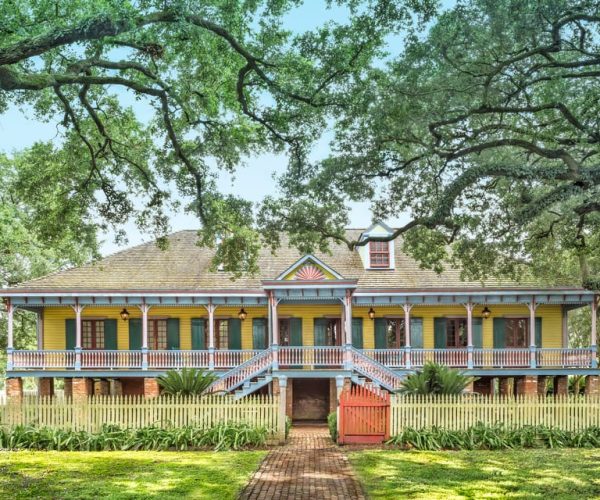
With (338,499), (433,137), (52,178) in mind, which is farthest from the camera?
(52,178)

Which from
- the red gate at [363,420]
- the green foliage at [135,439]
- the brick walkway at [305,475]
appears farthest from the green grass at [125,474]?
the red gate at [363,420]

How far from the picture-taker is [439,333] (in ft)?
106

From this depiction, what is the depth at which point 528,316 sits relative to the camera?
32.5 metres

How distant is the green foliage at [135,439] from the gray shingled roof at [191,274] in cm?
1025

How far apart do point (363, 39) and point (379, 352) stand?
1707cm

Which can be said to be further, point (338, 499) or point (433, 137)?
point (433, 137)

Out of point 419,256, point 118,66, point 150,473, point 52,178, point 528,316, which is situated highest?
point 118,66

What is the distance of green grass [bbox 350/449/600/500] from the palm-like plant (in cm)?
289

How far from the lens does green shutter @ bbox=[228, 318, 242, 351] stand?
32.3 m

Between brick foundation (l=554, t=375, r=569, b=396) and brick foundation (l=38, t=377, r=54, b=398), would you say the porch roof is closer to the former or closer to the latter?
brick foundation (l=554, t=375, r=569, b=396)

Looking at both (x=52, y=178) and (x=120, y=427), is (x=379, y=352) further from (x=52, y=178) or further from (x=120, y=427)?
(x=52, y=178)

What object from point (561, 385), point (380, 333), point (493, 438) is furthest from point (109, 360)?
point (561, 385)

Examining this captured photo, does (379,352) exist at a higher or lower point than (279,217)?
lower

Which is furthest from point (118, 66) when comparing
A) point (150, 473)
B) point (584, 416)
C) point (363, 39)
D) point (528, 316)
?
point (528, 316)
